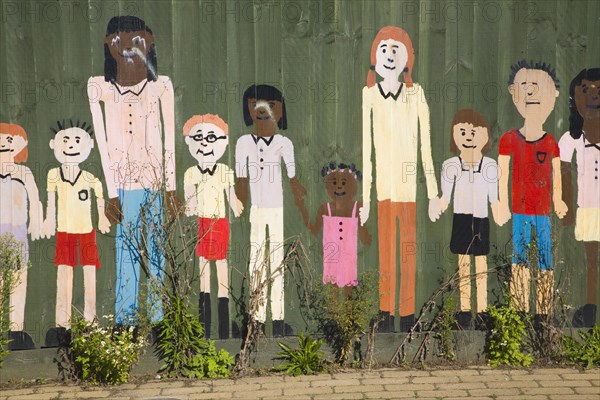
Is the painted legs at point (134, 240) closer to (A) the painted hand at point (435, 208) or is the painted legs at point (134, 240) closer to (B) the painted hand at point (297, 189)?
(B) the painted hand at point (297, 189)

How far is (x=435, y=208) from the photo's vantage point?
259 inches

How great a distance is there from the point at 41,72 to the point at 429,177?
328 cm

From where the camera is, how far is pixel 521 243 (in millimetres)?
6652

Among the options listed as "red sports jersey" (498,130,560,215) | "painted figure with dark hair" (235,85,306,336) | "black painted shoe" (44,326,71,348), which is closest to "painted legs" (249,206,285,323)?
"painted figure with dark hair" (235,85,306,336)

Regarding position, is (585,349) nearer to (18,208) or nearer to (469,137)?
(469,137)

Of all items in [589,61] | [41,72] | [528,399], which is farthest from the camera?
[589,61]

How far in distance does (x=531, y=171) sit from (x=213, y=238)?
276 cm

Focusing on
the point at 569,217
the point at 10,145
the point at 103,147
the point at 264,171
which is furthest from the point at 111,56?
the point at 569,217

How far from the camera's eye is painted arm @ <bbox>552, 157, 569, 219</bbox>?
666cm

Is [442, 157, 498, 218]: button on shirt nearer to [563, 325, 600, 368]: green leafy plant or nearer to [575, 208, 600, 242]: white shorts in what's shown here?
[575, 208, 600, 242]: white shorts

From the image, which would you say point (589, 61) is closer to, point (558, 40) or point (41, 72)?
point (558, 40)

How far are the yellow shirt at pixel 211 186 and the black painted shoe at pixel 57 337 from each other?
1.45m

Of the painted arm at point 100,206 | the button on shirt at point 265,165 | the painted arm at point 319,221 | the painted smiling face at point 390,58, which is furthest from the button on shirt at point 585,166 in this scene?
the painted arm at point 100,206

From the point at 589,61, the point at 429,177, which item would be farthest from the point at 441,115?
the point at 589,61
